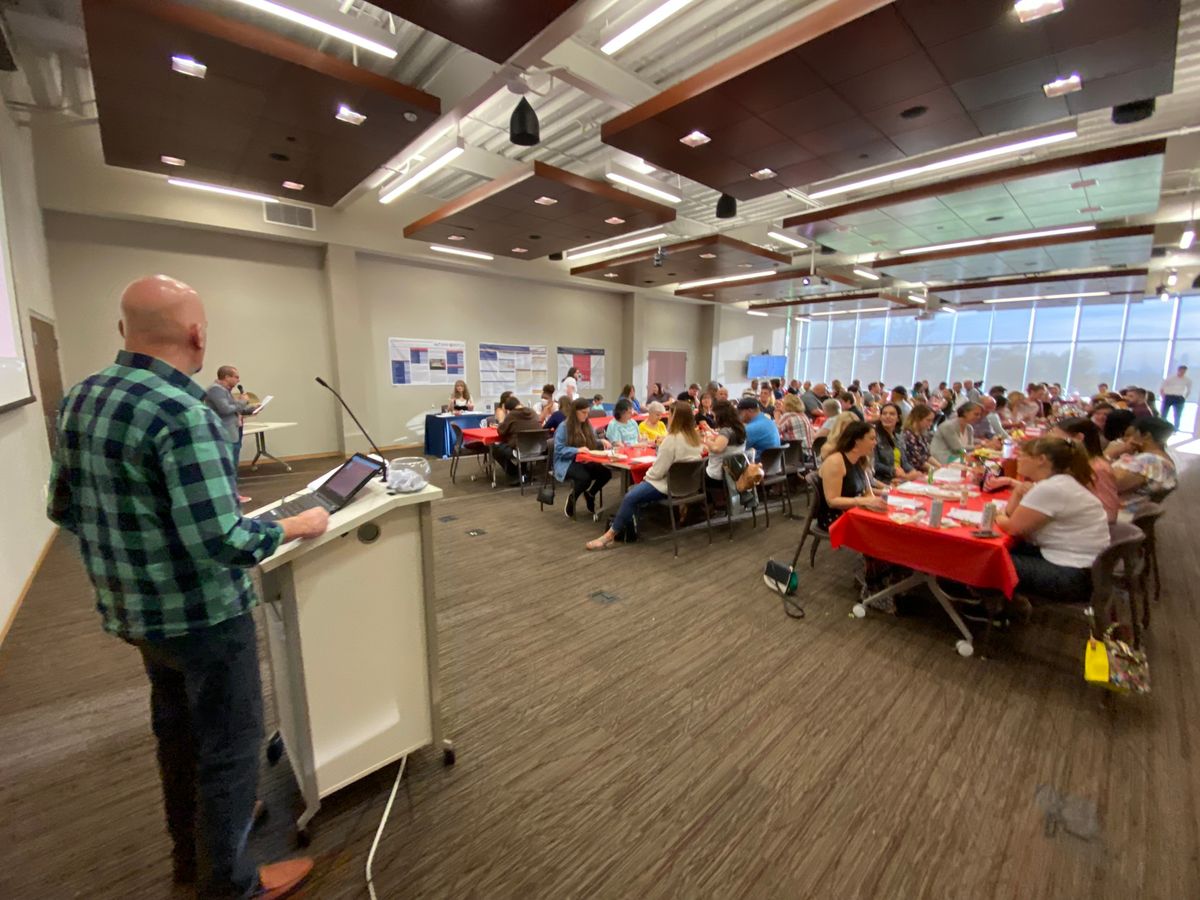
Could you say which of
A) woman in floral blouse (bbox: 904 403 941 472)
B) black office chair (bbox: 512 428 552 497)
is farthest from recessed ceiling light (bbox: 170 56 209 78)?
woman in floral blouse (bbox: 904 403 941 472)

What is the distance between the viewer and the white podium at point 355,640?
152cm

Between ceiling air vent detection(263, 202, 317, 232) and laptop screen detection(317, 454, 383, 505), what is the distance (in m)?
7.48

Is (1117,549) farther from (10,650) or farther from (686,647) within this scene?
(10,650)

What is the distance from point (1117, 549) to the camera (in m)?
2.28

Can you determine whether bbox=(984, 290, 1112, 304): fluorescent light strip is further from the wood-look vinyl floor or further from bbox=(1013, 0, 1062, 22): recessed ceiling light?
bbox=(1013, 0, 1062, 22): recessed ceiling light

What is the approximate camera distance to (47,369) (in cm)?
489

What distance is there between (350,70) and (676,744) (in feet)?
15.6

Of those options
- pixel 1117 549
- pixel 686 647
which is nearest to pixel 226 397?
pixel 686 647

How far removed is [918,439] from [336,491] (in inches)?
207

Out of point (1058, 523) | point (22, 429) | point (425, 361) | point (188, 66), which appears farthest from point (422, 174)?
point (1058, 523)

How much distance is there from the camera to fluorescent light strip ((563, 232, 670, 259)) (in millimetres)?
8550

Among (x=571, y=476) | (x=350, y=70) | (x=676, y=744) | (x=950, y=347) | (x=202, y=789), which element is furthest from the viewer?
(x=950, y=347)

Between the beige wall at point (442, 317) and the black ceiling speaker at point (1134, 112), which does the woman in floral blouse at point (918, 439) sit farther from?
the beige wall at point (442, 317)

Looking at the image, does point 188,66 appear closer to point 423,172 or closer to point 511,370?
point 423,172
